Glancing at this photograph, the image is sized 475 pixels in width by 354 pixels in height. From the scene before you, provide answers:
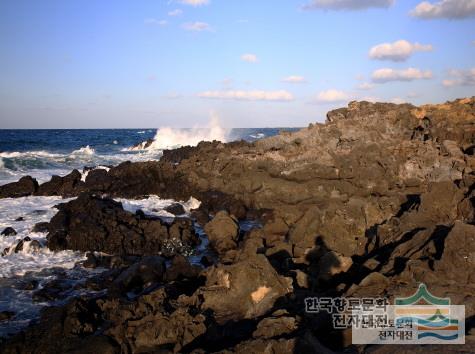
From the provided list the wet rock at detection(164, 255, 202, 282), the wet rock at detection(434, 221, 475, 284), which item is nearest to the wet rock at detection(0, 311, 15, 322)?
the wet rock at detection(164, 255, 202, 282)

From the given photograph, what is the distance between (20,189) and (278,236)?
42.0ft

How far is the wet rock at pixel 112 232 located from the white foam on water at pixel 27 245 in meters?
0.44

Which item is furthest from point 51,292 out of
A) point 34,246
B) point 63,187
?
point 63,187

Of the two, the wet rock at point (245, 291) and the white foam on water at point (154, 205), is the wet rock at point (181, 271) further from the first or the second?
the white foam on water at point (154, 205)

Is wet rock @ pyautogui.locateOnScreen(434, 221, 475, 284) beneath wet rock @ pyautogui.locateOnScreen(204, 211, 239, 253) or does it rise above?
above

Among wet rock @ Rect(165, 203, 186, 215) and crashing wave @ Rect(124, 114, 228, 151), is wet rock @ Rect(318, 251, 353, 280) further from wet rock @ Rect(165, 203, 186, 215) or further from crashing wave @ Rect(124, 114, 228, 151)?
crashing wave @ Rect(124, 114, 228, 151)

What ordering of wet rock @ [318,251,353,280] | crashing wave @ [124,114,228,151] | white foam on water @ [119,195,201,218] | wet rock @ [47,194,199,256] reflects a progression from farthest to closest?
crashing wave @ [124,114,228,151] < white foam on water @ [119,195,201,218] < wet rock @ [47,194,199,256] < wet rock @ [318,251,353,280]

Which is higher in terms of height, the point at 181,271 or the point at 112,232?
the point at 112,232

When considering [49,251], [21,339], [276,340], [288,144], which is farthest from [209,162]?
[276,340]

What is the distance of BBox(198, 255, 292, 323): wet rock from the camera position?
6.98 metres

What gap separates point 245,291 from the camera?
7.38 meters

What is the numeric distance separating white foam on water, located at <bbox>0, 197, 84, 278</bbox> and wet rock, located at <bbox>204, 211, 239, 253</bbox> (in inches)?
145

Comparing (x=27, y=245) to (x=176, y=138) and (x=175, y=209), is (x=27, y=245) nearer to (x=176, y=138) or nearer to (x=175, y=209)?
(x=175, y=209)

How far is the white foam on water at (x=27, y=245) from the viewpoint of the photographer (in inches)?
445
